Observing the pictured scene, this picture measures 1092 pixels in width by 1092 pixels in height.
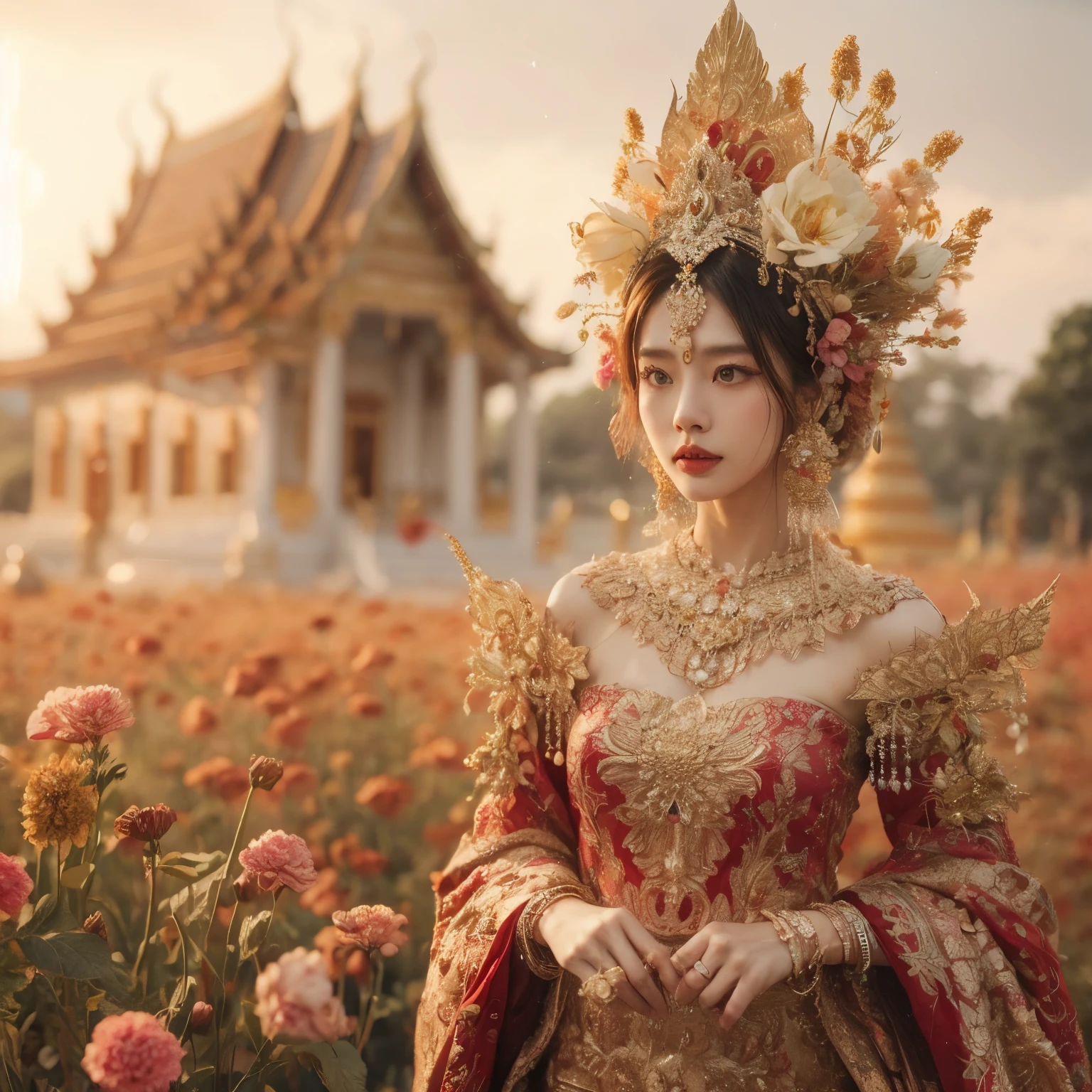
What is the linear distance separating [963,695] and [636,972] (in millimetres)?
558

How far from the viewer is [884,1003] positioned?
58.8 inches

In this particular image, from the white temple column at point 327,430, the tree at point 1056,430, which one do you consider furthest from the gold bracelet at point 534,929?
the tree at point 1056,430

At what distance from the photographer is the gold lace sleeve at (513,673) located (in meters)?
1.64

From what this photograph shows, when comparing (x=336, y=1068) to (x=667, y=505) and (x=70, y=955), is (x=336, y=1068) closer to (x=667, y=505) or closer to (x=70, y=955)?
(x=70, y=955)

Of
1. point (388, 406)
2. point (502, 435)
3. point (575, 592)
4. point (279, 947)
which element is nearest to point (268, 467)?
point (388, 406)

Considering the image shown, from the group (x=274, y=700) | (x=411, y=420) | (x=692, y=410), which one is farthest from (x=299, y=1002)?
(x=411, y=420)

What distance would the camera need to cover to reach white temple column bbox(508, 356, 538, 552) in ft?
33.2

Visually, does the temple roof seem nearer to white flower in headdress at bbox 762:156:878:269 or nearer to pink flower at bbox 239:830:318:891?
white flower in headdress at bbox 762:156:878:269

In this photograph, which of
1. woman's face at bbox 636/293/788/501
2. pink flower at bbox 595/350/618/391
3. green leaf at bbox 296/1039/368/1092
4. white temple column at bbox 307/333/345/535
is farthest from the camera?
white temple column at bbox 307/333/345/535

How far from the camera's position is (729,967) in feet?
4.32

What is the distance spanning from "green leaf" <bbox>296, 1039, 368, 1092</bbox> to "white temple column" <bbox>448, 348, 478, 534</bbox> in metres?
8.31

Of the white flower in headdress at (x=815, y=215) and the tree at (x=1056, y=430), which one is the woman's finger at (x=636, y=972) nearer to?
the white flower in headdress at (x=815, y=215)

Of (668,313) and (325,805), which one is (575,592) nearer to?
(668,313)

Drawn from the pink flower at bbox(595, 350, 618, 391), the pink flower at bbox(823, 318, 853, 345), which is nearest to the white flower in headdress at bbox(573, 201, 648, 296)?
the pink flower at bbox(595, 350, 618, 391)
